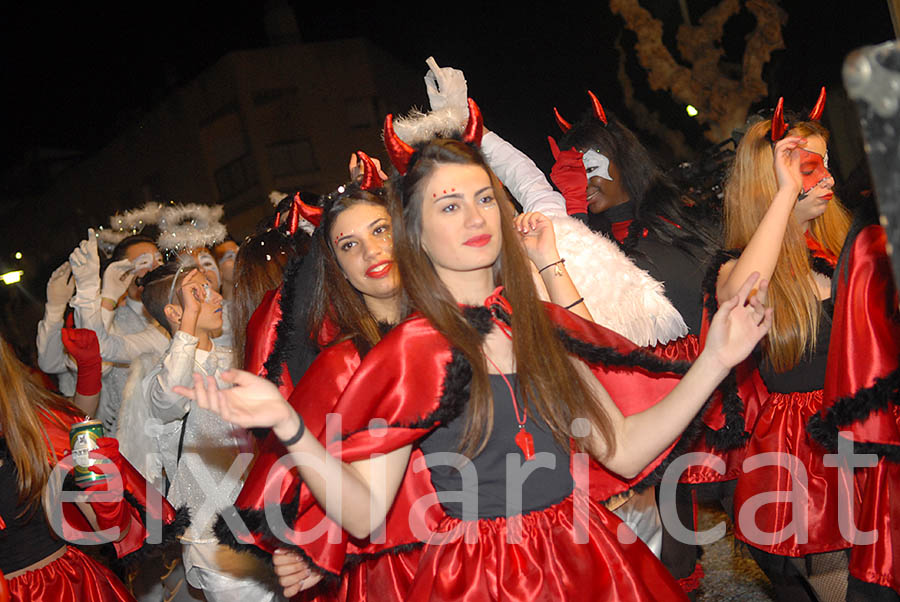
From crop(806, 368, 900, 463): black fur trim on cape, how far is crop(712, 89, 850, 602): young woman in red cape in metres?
0.59

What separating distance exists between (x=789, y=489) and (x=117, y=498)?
2.52 metres

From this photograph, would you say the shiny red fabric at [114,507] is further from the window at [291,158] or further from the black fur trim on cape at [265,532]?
the window at [291,158]

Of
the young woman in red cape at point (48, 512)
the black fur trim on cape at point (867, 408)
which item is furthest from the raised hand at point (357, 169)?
the black fur trim on cape at point (867, 408)

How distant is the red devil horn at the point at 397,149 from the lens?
2281 millimetres

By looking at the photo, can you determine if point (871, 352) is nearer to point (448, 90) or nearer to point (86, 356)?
point (448, 90)

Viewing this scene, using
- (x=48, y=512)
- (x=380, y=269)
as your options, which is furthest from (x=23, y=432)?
(x=380, y=269)

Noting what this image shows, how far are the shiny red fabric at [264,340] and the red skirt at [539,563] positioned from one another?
1.11 meters

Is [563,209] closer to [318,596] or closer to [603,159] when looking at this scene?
[603,159]

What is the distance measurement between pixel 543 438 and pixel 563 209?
4.17ft

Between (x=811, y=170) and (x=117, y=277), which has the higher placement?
(x=117, y=277)

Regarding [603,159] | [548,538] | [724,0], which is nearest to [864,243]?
[548,538]

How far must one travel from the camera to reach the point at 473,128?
2.40 meters

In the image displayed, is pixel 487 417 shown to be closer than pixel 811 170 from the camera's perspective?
Yes

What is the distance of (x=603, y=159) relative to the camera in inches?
162
